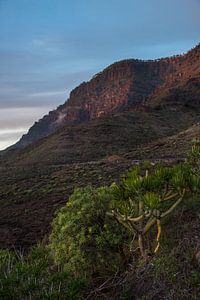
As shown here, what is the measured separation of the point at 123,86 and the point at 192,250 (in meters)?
180

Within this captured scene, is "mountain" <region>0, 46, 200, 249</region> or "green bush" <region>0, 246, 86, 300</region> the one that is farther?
"mountain" <region>0, 46, 200, 249</region>

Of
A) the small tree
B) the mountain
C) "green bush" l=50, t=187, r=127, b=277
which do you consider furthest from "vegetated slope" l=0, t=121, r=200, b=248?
the small tree

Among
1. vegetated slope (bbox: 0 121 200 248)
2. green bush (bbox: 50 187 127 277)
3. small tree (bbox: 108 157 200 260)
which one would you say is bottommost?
vegetated slope (bbox: 0 121 200 248)

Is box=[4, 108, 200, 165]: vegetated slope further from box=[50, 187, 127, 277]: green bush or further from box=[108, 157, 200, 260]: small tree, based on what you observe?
box=[108, 157, 200, 260]: small tree

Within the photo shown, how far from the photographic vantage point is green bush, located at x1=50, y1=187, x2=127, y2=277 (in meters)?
8.56

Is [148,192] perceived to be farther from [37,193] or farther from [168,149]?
[168,149]

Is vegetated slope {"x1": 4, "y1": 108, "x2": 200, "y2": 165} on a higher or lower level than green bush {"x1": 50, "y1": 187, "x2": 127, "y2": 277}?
higher

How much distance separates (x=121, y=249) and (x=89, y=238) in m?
0.65

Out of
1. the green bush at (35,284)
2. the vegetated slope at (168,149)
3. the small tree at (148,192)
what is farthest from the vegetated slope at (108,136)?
the green bush at (35,284)

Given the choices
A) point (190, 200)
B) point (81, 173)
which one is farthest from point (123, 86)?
point (190, 200)

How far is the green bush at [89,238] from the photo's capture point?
28.1 feet

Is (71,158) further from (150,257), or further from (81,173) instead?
(150,257)

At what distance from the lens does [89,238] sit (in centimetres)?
869

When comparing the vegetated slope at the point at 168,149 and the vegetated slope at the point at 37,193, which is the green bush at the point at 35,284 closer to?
the vegetated slope at the point at 37,193
